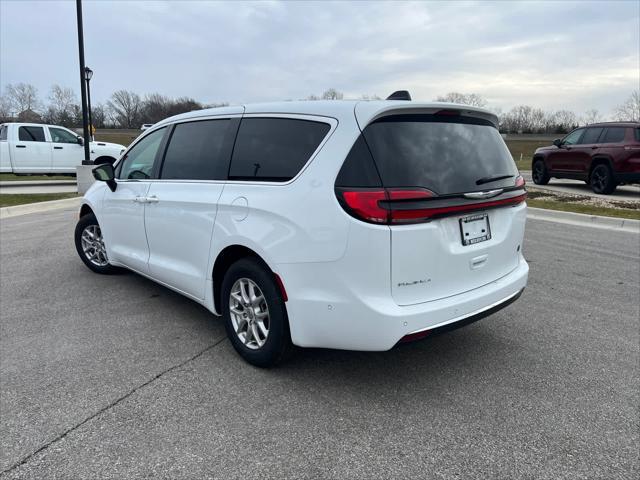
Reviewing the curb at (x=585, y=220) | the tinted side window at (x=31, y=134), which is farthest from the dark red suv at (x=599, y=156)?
the tinted side window at (x=31, y=134)

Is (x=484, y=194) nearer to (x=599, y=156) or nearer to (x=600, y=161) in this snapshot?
(x=599, y=156)

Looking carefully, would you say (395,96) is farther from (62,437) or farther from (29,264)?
(29,264)

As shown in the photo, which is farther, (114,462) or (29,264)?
(29,264)

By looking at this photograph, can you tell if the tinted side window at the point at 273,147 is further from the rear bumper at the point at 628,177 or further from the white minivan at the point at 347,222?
the rear bumper at the point at 628,177

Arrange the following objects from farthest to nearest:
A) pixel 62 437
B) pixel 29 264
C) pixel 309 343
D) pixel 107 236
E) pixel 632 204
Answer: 1. pixel 632 204
2. pixel 29 264
3. pixel 107 236
4. pixel 309 343
5. pixel 62 437

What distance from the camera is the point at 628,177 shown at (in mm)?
12336

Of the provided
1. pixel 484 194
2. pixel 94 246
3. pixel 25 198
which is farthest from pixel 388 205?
pixel 25 198

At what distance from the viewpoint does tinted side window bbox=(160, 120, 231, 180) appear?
140 inches

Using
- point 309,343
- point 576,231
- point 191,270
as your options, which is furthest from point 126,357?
point 576,231

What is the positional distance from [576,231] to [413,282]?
6998 millimetres

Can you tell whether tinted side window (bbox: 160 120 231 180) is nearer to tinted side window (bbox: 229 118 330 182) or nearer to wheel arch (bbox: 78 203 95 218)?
tinted side window (bbox: 229 118 330 182)

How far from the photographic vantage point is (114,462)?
229 centimetres

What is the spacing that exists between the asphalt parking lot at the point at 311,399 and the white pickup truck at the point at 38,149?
41.6 ft

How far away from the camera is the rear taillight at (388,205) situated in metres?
2.52
